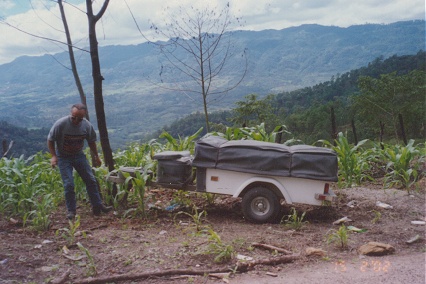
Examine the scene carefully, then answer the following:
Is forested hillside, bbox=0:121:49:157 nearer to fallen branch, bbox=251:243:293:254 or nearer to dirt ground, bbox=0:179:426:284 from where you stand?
dirt ground, bbox=0:179:426:284

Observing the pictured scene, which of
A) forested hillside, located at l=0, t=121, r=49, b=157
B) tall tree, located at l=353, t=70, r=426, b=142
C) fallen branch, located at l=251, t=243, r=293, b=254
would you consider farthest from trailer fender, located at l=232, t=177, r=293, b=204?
tall tree, located at l=353, t=70, r=426, b=142

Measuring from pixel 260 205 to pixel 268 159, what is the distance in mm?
628

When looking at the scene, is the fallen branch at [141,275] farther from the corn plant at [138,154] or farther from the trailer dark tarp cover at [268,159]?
→ the corn plant at [138,154]

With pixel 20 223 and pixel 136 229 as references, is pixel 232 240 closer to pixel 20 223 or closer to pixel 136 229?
pixel 136 229

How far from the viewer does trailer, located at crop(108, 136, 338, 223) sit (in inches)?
211

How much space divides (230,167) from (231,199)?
1346 mm

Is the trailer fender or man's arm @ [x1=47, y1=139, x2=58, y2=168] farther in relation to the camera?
man's arm @ [x1=47, y1=139, x2=58, y2=168]

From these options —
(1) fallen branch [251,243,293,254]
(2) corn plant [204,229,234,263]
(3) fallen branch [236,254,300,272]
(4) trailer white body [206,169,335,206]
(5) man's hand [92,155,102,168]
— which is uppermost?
(5) man's hand [92,155,102,168]

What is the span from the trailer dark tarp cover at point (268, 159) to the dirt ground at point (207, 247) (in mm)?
718

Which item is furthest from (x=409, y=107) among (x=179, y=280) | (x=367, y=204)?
(x=179, y=280)

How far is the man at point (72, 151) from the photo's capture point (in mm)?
5730

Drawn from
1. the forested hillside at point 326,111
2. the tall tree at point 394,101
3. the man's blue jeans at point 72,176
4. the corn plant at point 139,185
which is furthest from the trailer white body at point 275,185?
the tall tree at point 394,101

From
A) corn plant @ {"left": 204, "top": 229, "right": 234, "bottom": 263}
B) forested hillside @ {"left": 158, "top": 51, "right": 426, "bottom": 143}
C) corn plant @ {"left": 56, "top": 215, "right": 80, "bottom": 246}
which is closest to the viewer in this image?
corn plant @ {"left": 204, "top": 229, "right": 234, "bottom": 263}

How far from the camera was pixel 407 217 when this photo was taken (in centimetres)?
562
